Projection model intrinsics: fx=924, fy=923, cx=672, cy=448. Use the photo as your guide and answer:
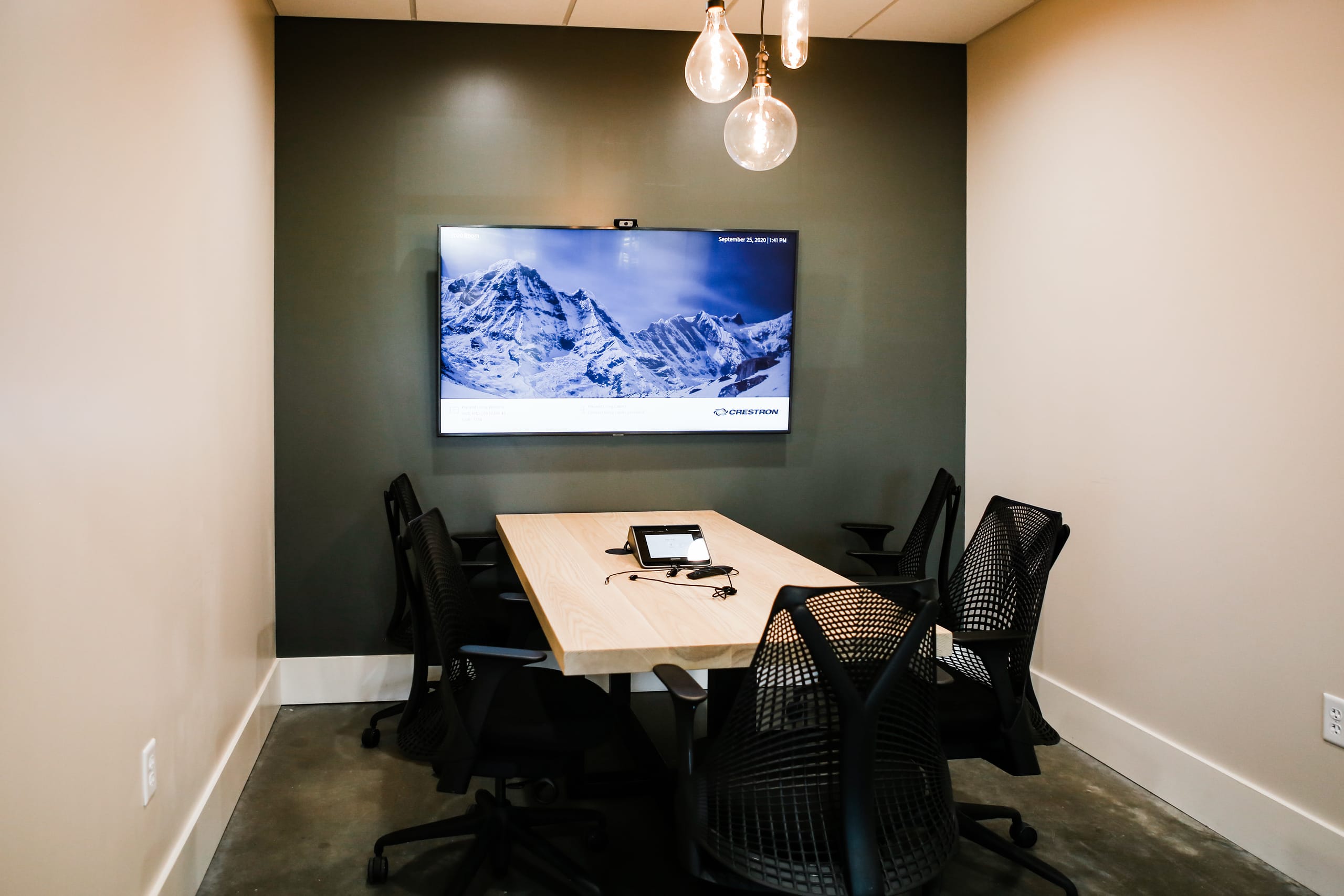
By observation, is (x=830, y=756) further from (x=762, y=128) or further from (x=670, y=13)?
(x=670, y=13)

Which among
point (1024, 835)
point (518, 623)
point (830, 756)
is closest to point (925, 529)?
point (1024, 835)

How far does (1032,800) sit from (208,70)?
359 centimetres

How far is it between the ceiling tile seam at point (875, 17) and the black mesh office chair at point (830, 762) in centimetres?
299

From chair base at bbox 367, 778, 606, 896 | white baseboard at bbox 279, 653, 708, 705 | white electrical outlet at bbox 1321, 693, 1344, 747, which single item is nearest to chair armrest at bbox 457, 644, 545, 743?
chair base at bbox 367, 778, 606, 896

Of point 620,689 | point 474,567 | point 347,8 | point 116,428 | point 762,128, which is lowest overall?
point 620,689

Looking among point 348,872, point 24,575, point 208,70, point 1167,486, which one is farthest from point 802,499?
point 24,575

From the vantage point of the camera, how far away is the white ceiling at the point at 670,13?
383 centimetres

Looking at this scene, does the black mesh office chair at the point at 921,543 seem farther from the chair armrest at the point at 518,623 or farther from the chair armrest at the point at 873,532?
the chair armrest at the point at 518,623

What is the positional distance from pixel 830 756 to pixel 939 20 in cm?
Answer: 349

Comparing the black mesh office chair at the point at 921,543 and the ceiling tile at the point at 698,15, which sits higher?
the ceiling tile at the point at 698,15

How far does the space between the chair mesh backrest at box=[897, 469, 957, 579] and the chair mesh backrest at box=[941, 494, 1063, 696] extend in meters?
0.50

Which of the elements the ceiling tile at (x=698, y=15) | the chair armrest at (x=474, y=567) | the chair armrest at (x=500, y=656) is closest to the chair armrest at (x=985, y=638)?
the chair armrest at (x=500, y=656)

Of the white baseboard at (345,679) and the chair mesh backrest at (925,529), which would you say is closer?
the chair mesh backrest at (925,529)

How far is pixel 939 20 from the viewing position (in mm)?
4074
